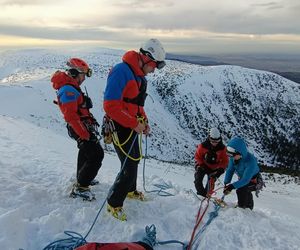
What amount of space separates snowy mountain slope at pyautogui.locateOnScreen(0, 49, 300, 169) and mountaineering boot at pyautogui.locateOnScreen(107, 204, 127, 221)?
112ft

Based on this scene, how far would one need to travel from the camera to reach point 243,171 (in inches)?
323

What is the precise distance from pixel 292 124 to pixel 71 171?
71.3 m

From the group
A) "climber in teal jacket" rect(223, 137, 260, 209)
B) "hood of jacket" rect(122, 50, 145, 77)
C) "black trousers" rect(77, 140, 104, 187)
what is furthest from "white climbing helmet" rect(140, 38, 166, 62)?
"climber in teal jacket" rect(223, 137, 260, 209)

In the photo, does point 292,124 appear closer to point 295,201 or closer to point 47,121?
point 47,121

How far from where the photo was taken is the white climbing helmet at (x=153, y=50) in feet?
19.9

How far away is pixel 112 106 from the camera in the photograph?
5.81 m

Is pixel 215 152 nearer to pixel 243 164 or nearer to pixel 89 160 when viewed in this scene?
pixel 243 164

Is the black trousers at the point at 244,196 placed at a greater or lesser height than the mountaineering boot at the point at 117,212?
lesser

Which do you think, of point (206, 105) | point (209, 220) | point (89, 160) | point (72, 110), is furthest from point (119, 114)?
point (206, 105)

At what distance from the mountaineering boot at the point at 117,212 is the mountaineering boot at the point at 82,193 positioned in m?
0.62

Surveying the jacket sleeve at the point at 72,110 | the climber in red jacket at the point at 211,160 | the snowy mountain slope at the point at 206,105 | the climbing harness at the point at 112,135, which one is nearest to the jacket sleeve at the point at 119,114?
the climbing harness at the point at 112,135

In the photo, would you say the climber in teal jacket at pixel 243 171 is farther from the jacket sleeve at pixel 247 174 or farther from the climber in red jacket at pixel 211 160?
the climber in red jacket at pixel 211 160

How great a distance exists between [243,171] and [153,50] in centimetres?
365

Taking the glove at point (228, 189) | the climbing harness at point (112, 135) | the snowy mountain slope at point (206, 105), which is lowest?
the snowy mountain slope at point (206, 105)
